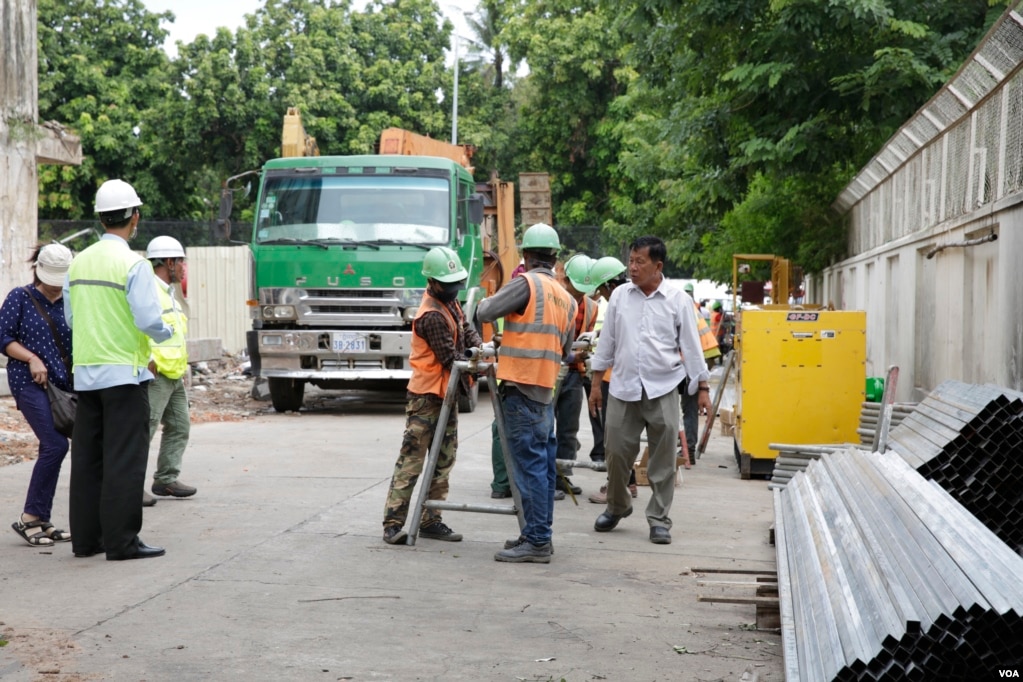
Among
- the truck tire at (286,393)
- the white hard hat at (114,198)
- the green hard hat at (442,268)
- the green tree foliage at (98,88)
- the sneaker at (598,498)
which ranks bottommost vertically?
the sneaker at (598,498)

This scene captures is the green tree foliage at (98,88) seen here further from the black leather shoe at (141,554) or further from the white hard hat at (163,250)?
the black leather shoe at (141,554)

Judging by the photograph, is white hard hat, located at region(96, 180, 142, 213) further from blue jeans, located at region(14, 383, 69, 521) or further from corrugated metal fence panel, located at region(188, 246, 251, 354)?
corrugated metal fence panel, located at region(188, 246, 251, 354)

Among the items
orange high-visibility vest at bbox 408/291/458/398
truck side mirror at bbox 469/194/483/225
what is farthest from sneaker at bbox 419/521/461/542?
truck side mirror at bbox 469/194/483/225

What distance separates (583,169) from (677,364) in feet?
116

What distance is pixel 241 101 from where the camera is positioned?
3572 centimetres

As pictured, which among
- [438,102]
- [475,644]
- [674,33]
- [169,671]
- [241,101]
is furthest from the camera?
[438,102]

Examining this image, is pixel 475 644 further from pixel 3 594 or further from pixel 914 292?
pixel 914 292

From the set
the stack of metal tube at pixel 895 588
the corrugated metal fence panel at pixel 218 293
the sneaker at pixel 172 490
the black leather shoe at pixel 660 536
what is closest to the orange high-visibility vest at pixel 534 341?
the black leather shoe at pixel 660 536

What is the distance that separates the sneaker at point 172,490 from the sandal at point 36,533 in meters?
1.81

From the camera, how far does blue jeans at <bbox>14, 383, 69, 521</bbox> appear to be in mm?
7211

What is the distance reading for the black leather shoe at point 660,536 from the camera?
7758mm

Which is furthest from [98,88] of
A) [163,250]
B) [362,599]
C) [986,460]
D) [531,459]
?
[986,460]

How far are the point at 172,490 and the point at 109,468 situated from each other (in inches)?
95.2

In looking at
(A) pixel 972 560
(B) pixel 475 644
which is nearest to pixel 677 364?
(B) pixel 475 644
